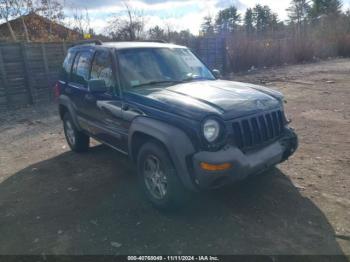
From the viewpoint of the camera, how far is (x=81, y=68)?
5281 millimetres

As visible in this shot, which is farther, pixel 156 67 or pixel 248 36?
pixel 248 36

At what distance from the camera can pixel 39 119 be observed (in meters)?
9.27

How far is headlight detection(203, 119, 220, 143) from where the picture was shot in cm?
320

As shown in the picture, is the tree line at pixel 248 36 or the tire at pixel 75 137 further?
the tree line at pixel 248 36

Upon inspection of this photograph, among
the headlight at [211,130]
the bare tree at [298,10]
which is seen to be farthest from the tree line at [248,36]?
the bare tree at [298,10]

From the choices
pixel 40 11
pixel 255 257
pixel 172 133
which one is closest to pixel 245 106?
pixel 172 133

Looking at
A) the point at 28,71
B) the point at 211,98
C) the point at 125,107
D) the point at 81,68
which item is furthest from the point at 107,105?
the point at 28,71

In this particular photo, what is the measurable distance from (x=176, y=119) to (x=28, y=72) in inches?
365

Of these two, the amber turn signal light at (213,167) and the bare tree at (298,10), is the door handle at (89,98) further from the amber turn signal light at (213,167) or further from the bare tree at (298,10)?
the bare tree at (298,10)

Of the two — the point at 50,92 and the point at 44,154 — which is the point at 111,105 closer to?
the point at 44,154

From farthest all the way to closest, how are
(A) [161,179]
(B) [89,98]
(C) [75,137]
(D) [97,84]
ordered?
(C) [75,137] → (B) [89,98] → (D) [97,84] → (A) [161,179]

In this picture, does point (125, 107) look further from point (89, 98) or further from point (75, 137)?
point (75, 137)

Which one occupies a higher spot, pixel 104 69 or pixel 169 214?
pixel 104 69

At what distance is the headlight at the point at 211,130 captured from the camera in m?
3.20
